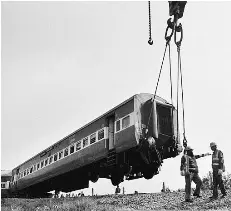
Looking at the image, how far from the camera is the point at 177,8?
6742 mm

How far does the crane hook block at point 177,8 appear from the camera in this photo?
6.71 m

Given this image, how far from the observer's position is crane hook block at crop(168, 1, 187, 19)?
671cm

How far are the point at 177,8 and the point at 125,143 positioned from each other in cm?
684

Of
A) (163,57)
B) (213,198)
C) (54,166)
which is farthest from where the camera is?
(54,166)

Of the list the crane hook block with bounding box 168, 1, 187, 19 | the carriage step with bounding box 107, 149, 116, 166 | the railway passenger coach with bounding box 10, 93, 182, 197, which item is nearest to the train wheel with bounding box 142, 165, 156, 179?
the railway passenger coach with bounding box 10, 93, 182, 197

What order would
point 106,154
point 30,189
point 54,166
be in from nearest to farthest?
point 106,154, point 54,166, point 30,189

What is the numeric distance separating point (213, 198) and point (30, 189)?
60.0ft

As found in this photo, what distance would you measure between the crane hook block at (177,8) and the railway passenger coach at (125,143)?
5938 millimetres

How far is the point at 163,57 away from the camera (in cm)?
855

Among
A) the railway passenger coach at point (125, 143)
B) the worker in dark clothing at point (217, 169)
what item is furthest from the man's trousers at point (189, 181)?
the railway passenger coach at point (125, 143)

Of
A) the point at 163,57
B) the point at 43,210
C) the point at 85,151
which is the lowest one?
the point at 43,210

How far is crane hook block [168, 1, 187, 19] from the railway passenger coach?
5.94 metres

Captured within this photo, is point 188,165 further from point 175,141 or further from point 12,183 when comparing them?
point 12,183

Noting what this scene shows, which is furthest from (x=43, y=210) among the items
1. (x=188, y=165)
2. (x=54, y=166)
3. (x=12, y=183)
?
(x=12, y=183)
